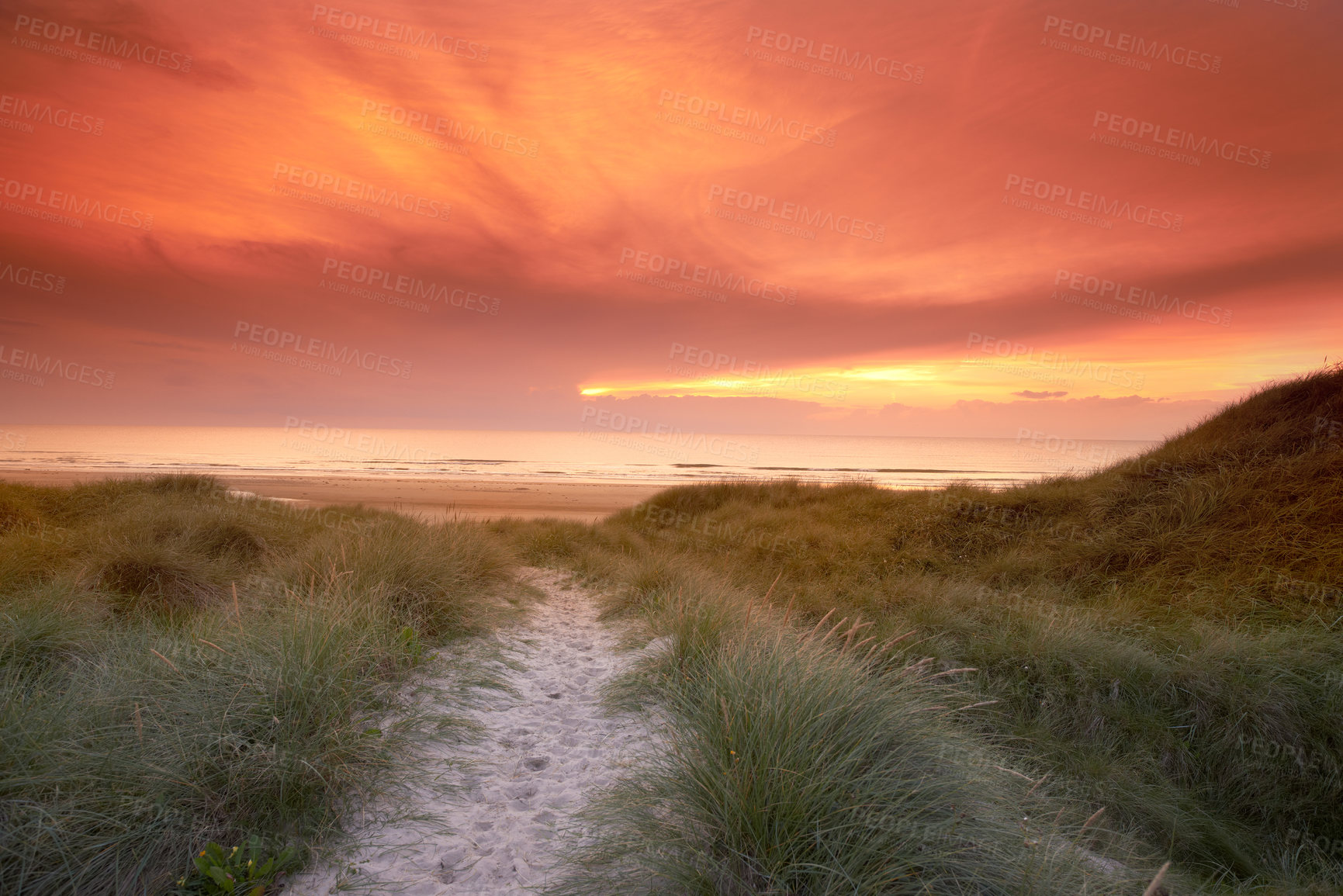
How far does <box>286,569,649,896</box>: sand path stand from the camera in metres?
2.93

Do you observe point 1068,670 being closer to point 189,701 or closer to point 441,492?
point 189,701

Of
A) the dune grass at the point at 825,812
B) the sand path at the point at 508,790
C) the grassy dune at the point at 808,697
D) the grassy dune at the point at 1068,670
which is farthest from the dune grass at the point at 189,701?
the grassy dune at the point at 1068,670

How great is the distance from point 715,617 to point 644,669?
84 centimetres

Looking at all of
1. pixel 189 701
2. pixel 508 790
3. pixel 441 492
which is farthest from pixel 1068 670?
pixel 441 492

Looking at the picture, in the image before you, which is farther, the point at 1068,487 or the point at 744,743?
the point at 1068,487

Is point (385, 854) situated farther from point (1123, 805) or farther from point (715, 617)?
point (1123, 805)

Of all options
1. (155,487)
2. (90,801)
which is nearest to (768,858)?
(90,801)

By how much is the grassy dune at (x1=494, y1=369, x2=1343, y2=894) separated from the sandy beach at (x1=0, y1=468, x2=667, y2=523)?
1412 cm

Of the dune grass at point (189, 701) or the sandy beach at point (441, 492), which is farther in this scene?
the sandy beach at point (441, 492)

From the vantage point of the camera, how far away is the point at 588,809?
3.44 metres

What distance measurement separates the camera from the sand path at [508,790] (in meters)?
2.93

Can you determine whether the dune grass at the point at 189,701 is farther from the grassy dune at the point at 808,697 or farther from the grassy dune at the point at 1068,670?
the grassy dune at the point at 1068,670

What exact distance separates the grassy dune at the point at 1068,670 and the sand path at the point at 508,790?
1.57 feet

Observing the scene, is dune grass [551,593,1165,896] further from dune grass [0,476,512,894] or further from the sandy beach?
the sandy beach
